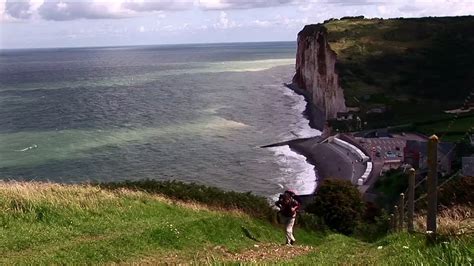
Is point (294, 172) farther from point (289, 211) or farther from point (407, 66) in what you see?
point (407, 66)

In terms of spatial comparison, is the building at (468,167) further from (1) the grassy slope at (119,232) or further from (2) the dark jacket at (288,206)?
(2) the dark jacket at (288,206)

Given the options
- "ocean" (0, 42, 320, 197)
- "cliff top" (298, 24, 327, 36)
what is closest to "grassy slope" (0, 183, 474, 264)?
"ocean" (0, 42, 320, 197)

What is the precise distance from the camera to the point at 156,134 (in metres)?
67.5

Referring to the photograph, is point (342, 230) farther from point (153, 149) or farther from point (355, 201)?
point (153, 149)

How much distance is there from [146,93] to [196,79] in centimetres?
3234

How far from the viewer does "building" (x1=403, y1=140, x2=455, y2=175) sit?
134 feet

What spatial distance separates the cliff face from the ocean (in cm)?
405

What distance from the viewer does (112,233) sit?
12930mm

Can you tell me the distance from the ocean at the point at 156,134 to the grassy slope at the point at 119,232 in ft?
93.5

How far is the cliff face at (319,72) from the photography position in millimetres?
78312

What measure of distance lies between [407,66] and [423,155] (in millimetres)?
40060

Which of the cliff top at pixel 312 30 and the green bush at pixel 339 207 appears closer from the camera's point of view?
the green bush at pixel 339 207

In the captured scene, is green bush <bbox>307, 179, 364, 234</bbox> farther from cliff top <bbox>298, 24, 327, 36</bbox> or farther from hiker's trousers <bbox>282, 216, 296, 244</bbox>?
cliff top <bbox>298, 24, 327, 36</bbox>

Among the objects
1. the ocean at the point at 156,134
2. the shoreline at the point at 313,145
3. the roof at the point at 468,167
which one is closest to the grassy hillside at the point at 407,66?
the shoreline at the point at 313,145
